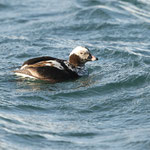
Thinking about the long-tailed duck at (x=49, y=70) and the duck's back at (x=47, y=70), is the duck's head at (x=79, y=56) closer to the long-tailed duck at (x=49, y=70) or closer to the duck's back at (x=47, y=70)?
the long-tailed duck at (x=49, y=70)

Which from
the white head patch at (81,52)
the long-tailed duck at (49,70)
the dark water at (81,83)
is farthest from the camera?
the white head patch at (81,52)

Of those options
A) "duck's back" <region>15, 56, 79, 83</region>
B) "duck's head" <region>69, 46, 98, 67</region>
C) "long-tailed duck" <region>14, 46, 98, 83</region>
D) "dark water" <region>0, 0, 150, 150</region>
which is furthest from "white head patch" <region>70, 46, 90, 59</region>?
"duck's back" <region>15, 56, 79, 83</region>

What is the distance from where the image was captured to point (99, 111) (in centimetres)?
886

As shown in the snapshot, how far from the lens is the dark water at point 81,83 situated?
764 centimetres

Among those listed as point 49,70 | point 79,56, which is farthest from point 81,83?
point 79,56

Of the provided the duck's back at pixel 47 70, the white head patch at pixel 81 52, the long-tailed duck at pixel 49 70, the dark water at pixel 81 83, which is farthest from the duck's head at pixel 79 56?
the duck's back at pixel 47 70

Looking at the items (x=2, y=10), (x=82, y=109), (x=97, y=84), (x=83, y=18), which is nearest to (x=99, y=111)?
(x=82, y=109)

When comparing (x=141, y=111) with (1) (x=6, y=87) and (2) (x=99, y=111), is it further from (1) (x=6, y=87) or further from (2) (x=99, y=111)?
(1) (x=6, y=87)

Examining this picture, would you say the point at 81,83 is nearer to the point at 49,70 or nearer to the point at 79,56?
the point at 49,70

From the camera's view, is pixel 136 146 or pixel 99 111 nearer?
pixel 136 146

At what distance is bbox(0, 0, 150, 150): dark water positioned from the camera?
7.64 metres

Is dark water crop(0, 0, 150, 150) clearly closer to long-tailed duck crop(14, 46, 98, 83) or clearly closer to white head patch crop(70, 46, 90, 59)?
long-tailed duck crop(14, 46, 98, 83)

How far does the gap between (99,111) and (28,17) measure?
8.79 meters

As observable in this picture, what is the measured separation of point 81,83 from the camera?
10625 mm
